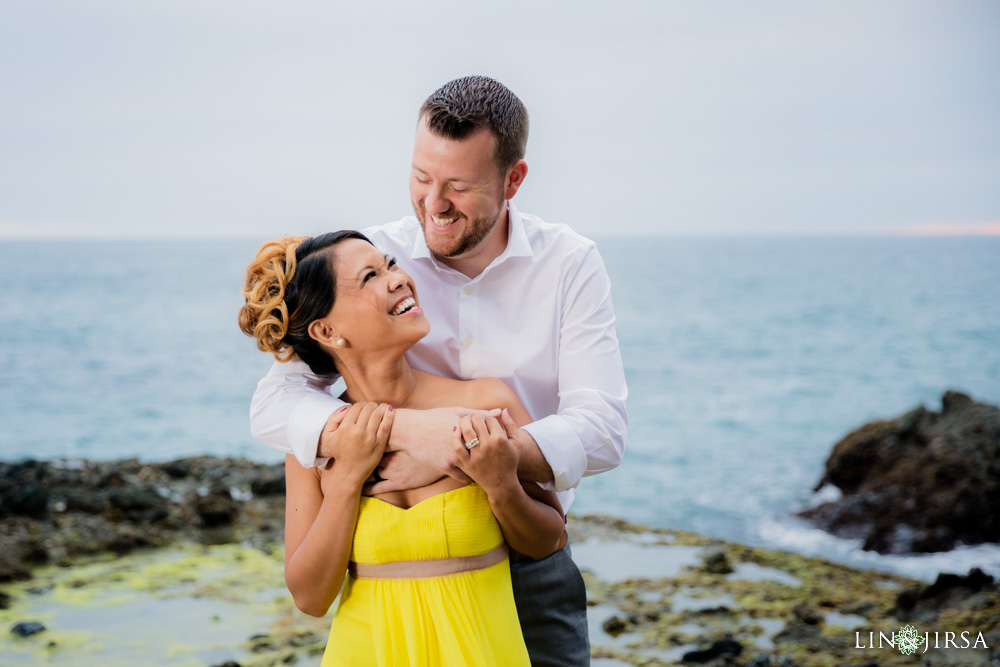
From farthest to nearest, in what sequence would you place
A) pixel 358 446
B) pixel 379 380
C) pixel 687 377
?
pixel 687 377, pixel 379 380, pixel 358 446

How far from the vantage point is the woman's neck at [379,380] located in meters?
2.72

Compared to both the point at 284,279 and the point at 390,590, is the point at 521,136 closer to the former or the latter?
the point at 284,279

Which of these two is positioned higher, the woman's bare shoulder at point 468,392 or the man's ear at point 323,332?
the man's ear at point 323,332

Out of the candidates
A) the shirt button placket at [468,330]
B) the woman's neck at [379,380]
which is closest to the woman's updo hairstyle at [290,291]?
the woman's neck at [379,380]

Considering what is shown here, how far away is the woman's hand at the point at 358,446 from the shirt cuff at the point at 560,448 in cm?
43

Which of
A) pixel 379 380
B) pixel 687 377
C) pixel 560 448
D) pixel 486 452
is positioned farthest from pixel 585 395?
pixel 687 377

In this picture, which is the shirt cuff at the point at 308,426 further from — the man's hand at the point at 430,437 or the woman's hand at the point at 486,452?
the woman's hand at the point at 486,452

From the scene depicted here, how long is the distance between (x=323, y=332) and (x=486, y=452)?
66 cm

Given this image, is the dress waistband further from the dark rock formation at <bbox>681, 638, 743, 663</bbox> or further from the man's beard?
the dark rock formation at <bbox>681, 638, 743, 663</bbox>

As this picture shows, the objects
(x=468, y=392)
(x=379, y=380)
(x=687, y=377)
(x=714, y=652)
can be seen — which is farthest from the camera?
(x=687, y=377)

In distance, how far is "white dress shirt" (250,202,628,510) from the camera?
9.62ft

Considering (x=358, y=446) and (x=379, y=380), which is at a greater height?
(x=379, y=380)

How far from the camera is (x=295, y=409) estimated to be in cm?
264

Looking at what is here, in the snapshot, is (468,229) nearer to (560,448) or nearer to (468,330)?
(468,330)
